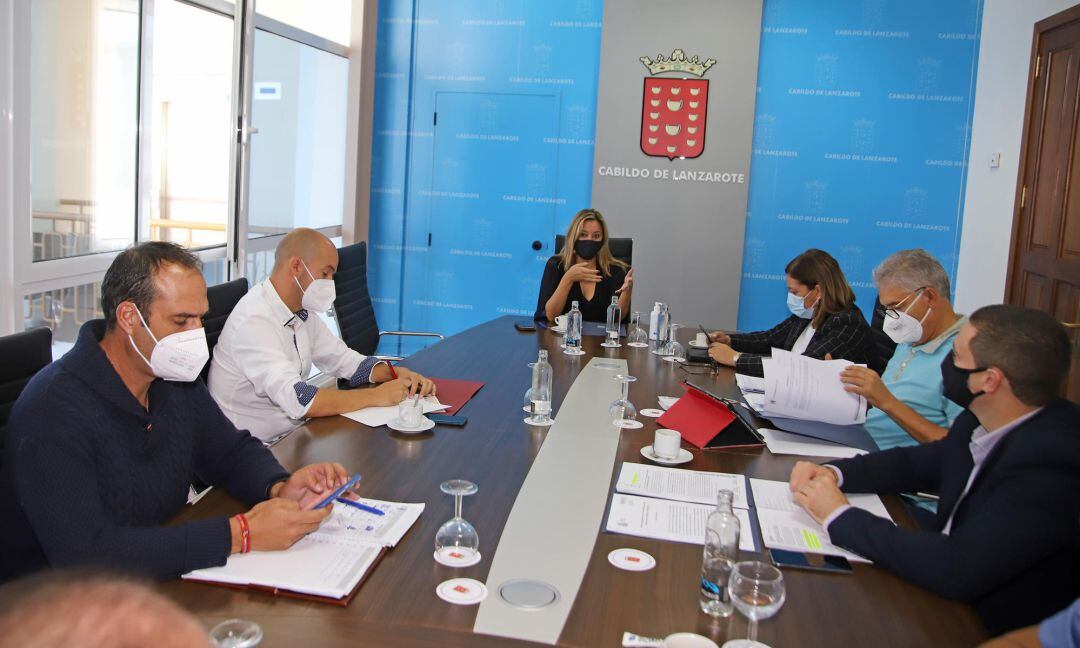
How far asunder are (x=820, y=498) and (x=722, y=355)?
1901mm

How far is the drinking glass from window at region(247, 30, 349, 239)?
4.21 m

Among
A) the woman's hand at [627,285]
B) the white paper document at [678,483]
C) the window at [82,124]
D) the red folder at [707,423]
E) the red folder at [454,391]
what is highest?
the window at [82,124]

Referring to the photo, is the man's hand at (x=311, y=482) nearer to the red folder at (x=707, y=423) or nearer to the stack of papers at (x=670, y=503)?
the stack of papers at (x=670, y=503)

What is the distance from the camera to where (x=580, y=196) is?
6.45 metres

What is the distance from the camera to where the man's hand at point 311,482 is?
1987 mm

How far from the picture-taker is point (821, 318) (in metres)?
3.72

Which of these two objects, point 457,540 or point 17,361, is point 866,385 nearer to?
point 457,540

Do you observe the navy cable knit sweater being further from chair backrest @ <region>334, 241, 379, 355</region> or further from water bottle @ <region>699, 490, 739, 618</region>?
chair backrest @ <region>334, 241, 379, 355</region>

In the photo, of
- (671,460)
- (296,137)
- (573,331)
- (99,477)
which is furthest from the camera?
(296,137)

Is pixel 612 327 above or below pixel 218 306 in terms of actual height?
below

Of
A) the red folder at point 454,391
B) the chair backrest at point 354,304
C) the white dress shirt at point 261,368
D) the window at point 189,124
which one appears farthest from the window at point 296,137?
the red folder at point 454,391

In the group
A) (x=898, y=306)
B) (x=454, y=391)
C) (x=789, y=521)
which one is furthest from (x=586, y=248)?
(x=789, y=521)

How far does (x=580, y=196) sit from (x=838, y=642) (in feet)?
16.9

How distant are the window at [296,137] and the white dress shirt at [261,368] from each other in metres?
2.51
